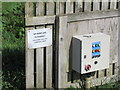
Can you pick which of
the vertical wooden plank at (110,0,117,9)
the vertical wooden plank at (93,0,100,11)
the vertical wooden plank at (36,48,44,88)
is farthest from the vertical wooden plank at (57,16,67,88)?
the vertical wooden plank at (110,0,117,9)

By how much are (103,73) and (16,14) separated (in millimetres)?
3521

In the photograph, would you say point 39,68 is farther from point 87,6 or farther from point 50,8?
point 87,6

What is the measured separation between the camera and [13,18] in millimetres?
8695

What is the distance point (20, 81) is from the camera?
600cm

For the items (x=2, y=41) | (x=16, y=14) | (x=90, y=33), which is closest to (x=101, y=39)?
(x=90, y=33)

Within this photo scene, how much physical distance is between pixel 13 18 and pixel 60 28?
3.45m

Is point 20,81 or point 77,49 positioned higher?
point 77,49

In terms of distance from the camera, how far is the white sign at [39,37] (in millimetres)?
5215

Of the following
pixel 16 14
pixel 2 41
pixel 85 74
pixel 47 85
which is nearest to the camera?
pixel 47 85

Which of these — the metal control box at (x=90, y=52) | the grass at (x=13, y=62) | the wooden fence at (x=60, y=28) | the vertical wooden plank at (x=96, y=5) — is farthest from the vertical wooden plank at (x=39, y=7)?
the grass at (x=13, y=62)

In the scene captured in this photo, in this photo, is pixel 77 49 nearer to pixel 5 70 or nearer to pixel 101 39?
pixel 101 39

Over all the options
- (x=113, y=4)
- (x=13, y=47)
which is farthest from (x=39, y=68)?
(x=13, y=47)

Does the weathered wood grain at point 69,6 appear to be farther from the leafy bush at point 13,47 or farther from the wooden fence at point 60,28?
the leafy bush at point 13,47

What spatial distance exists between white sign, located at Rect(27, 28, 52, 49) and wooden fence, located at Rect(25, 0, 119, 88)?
7 centimetres
